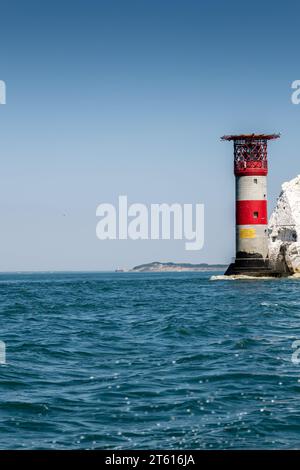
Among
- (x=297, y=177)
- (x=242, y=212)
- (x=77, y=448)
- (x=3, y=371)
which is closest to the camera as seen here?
(x=77, y=448)

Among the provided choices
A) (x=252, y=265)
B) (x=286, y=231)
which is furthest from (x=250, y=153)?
(x=286, y=231)

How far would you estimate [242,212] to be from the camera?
254 feet

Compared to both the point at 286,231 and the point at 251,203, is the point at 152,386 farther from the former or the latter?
the point at 286,231

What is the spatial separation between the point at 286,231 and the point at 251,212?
47.6 feet

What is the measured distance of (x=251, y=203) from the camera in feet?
252

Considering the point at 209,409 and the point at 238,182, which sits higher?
the point at 238,182

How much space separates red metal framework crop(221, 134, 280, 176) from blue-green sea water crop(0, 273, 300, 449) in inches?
1907

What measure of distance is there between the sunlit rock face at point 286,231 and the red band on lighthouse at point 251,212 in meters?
8.02

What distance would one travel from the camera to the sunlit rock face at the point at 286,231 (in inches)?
3351

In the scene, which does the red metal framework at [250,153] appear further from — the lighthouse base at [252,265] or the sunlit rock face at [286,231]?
the sunlit rock face at [286,231]

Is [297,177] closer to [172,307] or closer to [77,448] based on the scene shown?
[172,307]
